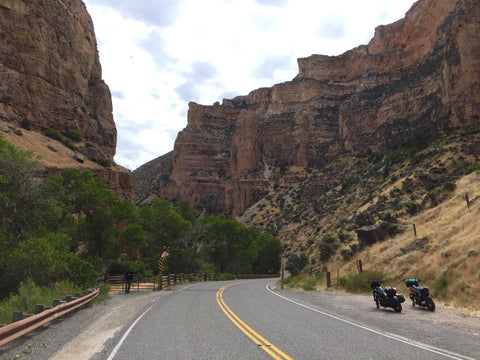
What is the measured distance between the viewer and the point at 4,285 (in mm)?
12992

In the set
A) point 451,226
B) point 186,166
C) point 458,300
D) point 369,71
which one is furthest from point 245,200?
point 458,300

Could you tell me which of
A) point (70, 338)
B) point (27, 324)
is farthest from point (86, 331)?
point (27, 324)

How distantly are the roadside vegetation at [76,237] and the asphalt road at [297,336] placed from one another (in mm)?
4183

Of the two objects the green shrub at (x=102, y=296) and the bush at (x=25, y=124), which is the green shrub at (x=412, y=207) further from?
the bush at (x=25, y=124)

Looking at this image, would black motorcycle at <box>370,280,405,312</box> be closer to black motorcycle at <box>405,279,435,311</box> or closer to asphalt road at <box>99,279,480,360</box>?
asphalt road at <box>99,279,480,360</box>

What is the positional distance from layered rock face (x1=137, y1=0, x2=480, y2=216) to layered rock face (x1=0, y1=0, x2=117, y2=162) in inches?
2125

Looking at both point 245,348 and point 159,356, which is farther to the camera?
point 245,348

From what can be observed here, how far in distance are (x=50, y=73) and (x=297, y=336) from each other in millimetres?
44103

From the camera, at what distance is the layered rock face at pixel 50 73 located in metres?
35.1

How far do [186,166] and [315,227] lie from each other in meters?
74.4

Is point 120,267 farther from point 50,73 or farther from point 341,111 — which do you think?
point 341,111

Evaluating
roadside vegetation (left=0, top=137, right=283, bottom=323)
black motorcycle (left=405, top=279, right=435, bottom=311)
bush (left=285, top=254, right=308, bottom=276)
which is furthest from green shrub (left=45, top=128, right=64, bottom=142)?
black motorcycle (left=405, top=279, right=435, bottom=311)

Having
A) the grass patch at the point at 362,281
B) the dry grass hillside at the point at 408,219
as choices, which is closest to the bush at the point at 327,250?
the dry grass hillside at the point at 408,219

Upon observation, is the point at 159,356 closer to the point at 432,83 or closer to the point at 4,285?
the point at 4,285
